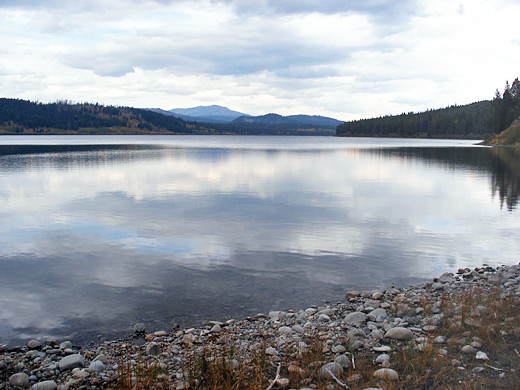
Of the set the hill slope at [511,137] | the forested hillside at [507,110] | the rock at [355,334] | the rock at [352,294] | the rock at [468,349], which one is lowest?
the rock at [352,294]

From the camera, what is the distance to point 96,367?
798 cm

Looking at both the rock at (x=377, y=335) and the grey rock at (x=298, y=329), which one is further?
the grey rock at (x=298, y=329)

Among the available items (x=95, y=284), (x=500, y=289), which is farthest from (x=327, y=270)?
(x=95, y=284)

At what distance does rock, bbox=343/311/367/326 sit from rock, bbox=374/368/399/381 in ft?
8.87

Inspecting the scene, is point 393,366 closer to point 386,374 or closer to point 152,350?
point 386,374

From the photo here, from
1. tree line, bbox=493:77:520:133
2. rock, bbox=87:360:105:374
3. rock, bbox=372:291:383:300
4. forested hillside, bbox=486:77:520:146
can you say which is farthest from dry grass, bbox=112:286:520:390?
tree line, bbox=493:77:520:133

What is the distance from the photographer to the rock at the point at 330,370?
746 cm

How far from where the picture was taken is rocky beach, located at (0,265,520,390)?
729cm

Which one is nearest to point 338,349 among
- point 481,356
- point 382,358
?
point 382,358

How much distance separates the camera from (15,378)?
7.59m

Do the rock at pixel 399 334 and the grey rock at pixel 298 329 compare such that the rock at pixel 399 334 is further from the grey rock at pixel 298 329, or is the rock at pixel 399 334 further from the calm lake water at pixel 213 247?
Result: the calm lake water at pixel 213 247

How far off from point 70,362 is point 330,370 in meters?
4.93

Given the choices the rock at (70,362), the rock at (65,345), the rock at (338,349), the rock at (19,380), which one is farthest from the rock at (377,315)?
the rock at (19,380)

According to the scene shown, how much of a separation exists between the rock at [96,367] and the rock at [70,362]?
27 centimetres
